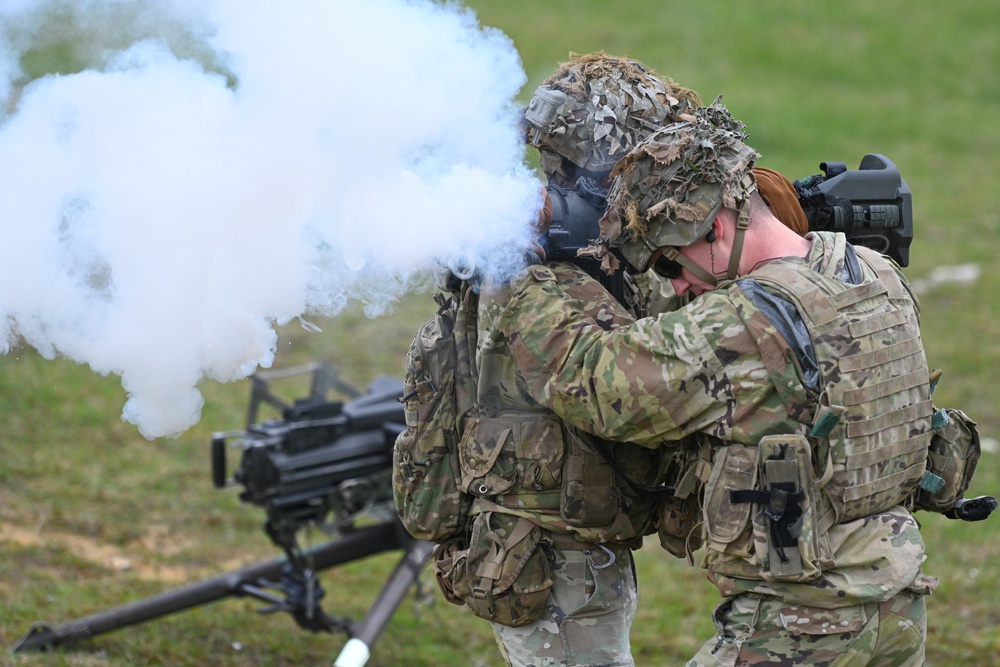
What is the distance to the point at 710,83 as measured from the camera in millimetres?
16578

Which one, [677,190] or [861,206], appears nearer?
[677,190]

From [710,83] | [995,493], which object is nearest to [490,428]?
[995,493]

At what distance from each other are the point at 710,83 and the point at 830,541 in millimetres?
14284

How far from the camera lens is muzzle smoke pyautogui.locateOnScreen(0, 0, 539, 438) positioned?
3406 millimetres

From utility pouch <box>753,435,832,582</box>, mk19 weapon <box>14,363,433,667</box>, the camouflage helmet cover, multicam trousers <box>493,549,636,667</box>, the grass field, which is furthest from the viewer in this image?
the grass field

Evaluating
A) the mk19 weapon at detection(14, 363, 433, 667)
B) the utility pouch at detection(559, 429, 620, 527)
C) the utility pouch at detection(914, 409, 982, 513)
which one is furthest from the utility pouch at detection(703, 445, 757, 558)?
the mk19 weapon at detection(14, 363, 433, 667)

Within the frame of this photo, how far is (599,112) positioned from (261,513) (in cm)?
438

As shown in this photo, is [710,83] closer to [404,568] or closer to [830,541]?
[404,568]

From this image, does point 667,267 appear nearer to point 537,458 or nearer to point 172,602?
point 537,458

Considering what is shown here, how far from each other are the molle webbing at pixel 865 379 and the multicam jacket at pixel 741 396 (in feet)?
0.03

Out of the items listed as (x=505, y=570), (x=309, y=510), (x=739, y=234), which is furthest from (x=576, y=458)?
(x=309, y=510)

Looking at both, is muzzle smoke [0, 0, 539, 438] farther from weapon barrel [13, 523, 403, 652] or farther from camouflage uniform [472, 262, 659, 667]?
weapon barrel [13, 523, 403, 652]

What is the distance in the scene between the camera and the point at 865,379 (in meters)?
3.00

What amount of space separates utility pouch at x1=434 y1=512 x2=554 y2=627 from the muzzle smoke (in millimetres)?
761
